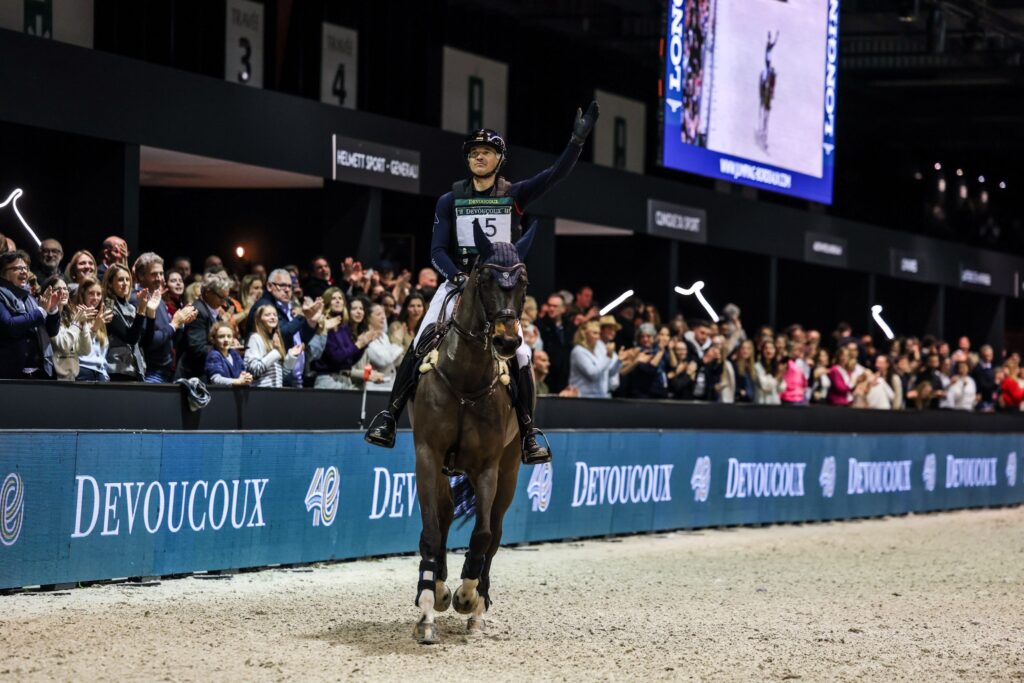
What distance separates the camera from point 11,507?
10062 mm

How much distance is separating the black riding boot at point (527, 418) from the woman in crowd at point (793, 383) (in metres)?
11.1

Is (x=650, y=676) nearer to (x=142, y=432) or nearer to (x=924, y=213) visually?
(x=142, y=432)

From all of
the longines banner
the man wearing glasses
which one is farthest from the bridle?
the man wearing glasses

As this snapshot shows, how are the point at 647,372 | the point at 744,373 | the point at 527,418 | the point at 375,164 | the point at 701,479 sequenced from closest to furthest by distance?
the point at 527,418 → the point at 701,479 → the point at 647,372 → the point at 375,164 → the point at 744,373

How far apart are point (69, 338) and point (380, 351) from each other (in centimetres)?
358

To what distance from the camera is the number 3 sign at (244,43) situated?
19.0 m

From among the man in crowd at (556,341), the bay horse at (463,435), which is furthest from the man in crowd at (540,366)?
the bay horse at (463,435)

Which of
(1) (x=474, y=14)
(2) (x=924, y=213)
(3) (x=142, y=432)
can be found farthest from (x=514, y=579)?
(2) (x=924, y=213)

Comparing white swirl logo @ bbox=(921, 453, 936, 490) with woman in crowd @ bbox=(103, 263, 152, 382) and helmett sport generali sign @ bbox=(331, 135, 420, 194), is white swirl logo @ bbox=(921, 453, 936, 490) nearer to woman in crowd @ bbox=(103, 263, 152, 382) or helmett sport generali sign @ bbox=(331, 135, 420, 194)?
helmett sport generali sign @ bbox=(331, 135, 420, 194)

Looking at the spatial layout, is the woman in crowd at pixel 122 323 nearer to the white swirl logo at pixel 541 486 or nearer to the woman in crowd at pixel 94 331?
the woman in crowd at pixel 94 331

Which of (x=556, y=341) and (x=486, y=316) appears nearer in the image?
(x=486, y=316)

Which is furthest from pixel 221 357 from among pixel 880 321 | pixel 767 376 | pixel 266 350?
pixel 880 321

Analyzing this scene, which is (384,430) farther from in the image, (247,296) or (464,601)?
(247,296)

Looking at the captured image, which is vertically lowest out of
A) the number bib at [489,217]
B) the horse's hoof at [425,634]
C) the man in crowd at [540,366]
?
the horse's hoof at [425,634]
